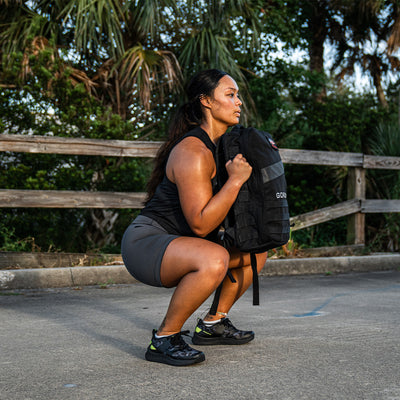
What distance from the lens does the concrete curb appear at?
6031mm

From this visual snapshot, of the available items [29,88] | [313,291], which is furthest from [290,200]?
[29,88]

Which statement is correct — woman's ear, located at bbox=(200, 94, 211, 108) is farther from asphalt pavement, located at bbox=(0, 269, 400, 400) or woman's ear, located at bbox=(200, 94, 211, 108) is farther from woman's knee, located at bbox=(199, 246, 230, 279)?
asphalt pavement, located at bbox=(0, 269, 400, 400)

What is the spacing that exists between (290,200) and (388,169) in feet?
5.03

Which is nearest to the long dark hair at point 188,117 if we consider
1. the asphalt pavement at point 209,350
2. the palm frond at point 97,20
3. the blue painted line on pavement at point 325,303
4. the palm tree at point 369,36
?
the asphalt pavement at point 209,350

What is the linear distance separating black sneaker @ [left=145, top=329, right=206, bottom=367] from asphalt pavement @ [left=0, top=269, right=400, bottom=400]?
0.04m

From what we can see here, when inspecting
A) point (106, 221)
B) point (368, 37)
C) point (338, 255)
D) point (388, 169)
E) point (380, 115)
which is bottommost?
point (338, 255)

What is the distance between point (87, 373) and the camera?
291 cm

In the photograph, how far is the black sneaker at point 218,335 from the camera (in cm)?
349

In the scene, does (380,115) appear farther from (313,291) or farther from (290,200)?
(313,291)

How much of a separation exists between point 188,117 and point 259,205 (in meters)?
0.78

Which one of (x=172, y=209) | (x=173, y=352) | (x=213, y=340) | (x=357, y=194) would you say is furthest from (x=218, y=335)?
(x=357, y=194)

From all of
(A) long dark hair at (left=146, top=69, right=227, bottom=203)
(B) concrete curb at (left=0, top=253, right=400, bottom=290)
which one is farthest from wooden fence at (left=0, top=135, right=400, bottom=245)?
(A) long dark hair at (left=146, top=69, right=227, bottom=203)

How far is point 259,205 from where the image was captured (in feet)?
10.0

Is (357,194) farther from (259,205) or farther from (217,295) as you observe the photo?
(259,205)
